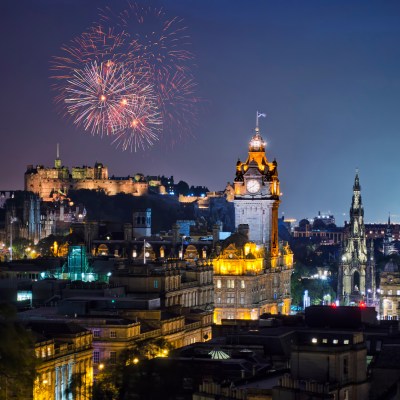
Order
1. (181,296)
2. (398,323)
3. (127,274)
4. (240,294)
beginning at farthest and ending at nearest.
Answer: (240,294), (181,296), (127,274), (398,323)

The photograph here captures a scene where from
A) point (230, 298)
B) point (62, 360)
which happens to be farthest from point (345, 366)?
point (230, 298)

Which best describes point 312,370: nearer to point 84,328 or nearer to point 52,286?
point 84,328

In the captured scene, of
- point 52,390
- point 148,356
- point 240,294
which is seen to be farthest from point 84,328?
point 240,294

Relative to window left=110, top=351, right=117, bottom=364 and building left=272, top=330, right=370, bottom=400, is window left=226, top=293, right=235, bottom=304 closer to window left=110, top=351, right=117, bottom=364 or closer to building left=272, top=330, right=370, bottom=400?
window left=110, top=351, right=117, bottom=364

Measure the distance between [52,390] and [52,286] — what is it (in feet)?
147

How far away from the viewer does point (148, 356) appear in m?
118

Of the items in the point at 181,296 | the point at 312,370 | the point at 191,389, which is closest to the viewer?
the point at 312,370

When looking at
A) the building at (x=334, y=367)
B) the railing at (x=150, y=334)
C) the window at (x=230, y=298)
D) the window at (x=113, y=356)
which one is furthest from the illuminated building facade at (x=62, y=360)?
the window at (x=230, y=298)

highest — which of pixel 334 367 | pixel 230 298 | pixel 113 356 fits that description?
pixel 230 298

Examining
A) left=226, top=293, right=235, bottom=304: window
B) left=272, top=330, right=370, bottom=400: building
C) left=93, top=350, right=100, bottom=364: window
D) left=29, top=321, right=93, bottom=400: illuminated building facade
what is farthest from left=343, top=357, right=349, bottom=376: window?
left=226, top=293, right=235, bottom=304: window

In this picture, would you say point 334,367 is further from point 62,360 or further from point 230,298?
point 230,298

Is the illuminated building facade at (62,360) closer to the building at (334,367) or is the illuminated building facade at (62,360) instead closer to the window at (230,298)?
the building at (334,367)

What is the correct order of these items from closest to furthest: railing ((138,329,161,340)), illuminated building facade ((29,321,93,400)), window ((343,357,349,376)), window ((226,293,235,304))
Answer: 1. window ((343,357,349,376))
2. illuminated building facade ((29,321,93,400))
3. railing ((138,329,161,340))
4. window ((226,293,235,304))

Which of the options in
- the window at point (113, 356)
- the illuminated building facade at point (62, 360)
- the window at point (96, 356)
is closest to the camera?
the illuminated building facade at point (62, 360)
